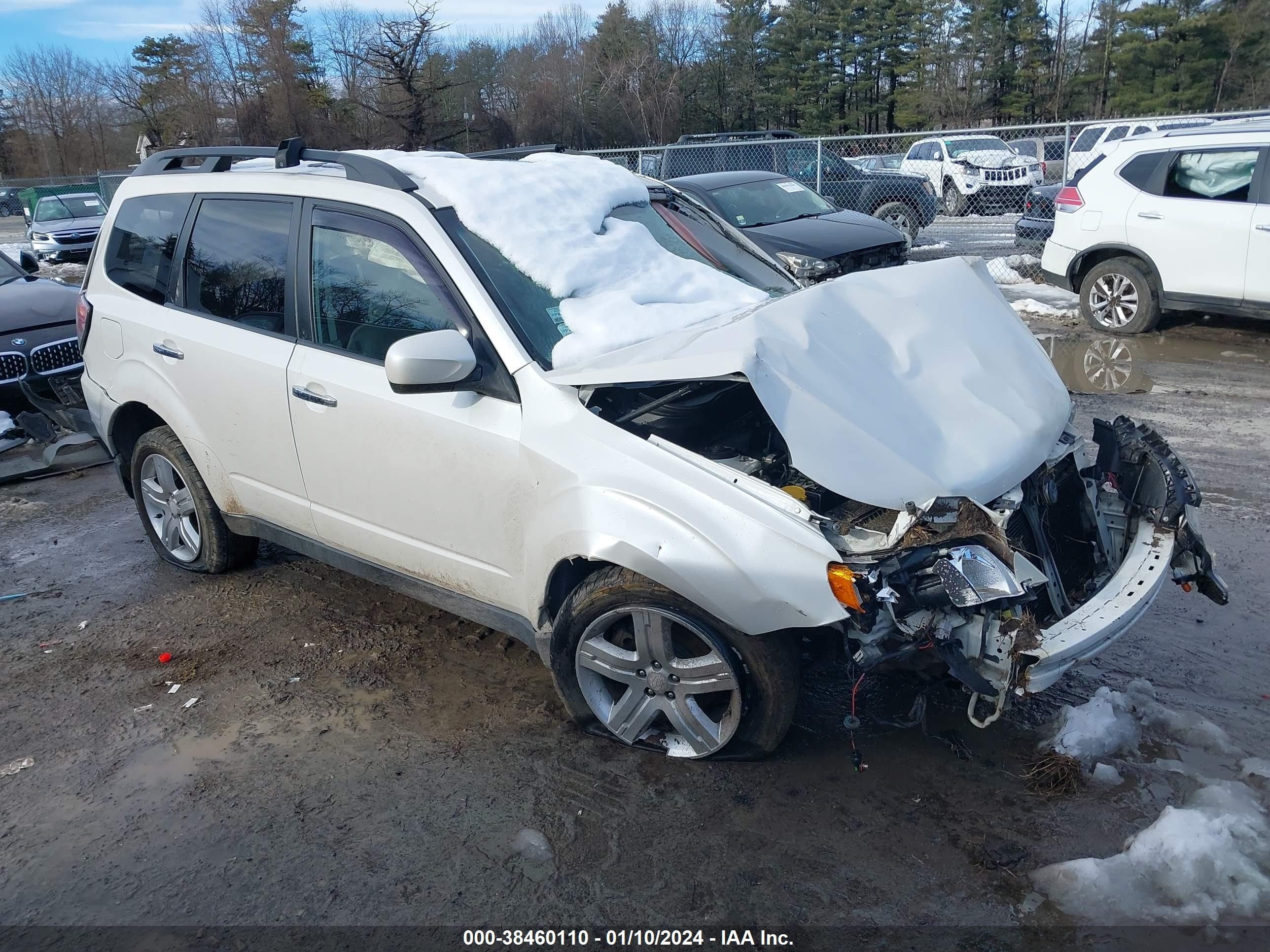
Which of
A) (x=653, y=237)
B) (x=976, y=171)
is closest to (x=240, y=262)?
(x=653, y=237)

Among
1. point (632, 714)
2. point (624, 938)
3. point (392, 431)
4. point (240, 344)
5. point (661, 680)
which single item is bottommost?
point (624, 938)

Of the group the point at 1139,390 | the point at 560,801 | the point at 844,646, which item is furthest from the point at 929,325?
the point at 1139,390

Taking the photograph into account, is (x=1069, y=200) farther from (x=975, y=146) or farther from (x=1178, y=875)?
(x=975, y=146)

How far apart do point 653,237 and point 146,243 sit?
2515 millimetres

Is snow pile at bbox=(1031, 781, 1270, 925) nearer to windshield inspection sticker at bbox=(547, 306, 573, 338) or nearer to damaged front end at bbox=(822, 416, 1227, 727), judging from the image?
damaged front end at bbox=(822, 416, 1227, 727)

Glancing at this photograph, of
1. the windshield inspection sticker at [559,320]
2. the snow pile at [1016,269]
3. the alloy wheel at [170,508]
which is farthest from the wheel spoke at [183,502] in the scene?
the snow pile at [1016,269]

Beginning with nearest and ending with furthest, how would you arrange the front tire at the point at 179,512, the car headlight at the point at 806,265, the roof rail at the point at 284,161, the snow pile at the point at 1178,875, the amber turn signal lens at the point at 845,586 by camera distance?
the snow pile at the point at 1178,875 < the amber turn signal lens at the point at 845,586 < the roof rail at the point at 284,161 < the front tire at the point at 179,512 < the car headlight at the point at 806,265

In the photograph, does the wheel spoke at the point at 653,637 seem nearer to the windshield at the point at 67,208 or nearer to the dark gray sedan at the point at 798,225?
the dark gray sedan at the point at 798,225

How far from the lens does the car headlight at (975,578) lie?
8.78ft

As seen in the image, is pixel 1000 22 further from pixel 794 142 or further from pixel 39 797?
pixel 39 797

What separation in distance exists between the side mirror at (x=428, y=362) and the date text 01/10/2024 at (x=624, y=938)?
5.43 ft

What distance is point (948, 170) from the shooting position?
21.4 m

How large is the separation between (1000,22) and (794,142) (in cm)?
4000

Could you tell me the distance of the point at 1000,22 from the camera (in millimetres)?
48875
